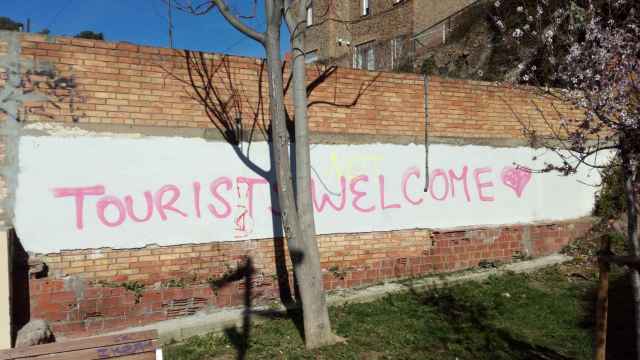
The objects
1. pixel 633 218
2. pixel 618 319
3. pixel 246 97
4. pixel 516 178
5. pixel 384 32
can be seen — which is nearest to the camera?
pixel 633 218

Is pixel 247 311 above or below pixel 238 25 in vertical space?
below

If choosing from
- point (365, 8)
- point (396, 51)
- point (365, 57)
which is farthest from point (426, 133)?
point (365, 8)

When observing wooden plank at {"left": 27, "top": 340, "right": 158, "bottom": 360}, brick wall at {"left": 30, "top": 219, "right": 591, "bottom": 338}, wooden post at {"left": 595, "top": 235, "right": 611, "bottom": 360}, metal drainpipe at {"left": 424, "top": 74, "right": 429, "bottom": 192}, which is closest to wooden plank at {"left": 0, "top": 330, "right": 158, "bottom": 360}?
wooden plank at {"left": 27, "top": 340, "right": 158, "bottom": 360}

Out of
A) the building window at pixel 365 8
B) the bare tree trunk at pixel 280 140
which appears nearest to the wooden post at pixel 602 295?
the bare tree trunk at pixel 280 140

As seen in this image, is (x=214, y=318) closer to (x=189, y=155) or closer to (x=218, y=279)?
(x=218, y=279)

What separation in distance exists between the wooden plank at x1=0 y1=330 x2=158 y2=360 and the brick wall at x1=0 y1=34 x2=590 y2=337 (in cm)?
226

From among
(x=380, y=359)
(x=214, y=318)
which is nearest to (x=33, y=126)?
(x=214, y=318)

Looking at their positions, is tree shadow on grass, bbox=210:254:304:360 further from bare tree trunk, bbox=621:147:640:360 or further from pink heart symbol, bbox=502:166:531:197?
pink heart symbol, bbox=502:166:531:197

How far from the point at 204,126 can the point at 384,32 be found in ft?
68.4

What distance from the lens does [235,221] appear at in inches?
243

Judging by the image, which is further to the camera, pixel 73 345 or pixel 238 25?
pixel 238 25

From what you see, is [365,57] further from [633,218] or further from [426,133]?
[633,218]

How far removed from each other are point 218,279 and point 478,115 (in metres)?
4.96

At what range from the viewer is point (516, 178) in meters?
8.55
